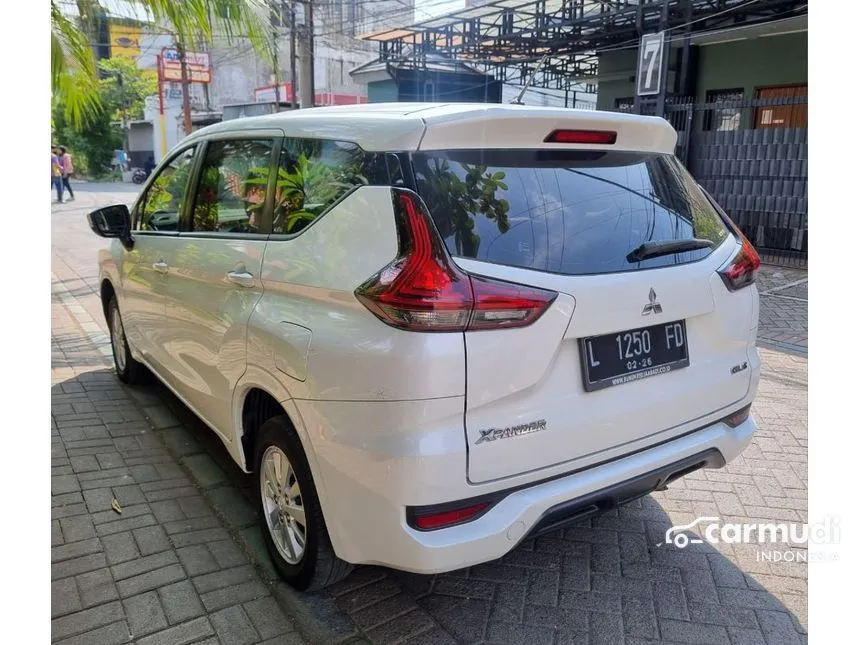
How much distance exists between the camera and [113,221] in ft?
13.6

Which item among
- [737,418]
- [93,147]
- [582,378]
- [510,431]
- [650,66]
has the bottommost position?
[737,418]

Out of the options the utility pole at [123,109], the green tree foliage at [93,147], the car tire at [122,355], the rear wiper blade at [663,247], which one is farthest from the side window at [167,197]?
the utility pole at [123,109]

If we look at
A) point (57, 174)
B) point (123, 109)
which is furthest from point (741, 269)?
point (123, 109)

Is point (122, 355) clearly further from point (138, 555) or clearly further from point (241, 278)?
point (241, 278)

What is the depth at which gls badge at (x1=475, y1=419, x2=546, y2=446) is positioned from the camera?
208cm

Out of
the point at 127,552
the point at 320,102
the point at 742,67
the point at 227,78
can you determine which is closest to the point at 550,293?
the point at 127,552

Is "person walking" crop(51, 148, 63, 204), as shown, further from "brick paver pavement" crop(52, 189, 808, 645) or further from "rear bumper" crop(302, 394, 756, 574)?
"rear bumper" crop(302, 394, 756, 574)

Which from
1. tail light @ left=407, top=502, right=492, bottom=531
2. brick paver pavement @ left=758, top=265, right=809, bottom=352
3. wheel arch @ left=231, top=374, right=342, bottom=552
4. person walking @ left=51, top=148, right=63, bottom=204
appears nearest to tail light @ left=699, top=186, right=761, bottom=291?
tail light @ left=407, top=502, right=492, bottom=531

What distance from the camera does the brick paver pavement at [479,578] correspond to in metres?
2.53

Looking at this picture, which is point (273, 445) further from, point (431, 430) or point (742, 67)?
point (742, 67)

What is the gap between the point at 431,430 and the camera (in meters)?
2.03

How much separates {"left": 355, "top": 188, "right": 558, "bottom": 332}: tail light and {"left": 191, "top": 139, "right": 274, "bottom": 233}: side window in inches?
39.0

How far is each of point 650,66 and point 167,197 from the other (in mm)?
9945

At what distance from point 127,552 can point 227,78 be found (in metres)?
42.8
